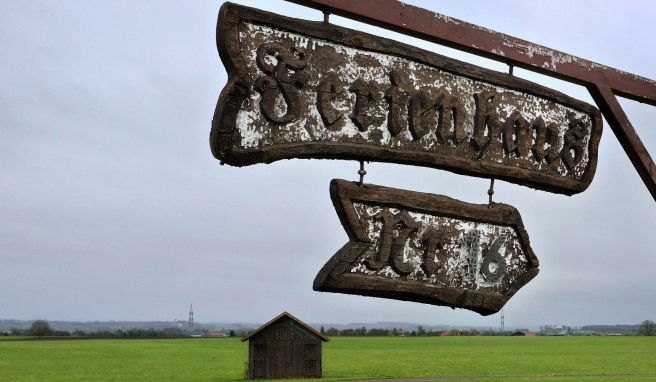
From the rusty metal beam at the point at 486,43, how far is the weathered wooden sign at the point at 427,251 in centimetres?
94

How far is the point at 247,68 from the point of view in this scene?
339cm

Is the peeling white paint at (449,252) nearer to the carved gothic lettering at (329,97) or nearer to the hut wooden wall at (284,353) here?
the carved gothic lettering at (329,97)

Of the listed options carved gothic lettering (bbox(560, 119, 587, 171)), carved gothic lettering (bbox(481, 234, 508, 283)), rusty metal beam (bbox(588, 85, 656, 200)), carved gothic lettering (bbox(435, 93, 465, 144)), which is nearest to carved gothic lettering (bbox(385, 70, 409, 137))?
carved gothic lettering (bbox(435, 93, 465, 144))

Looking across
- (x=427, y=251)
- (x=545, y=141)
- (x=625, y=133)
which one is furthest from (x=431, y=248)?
(x=625, y=133)

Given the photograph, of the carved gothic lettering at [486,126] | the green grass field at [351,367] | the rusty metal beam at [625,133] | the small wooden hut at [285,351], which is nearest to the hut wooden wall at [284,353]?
the small wooden hut at [285,351]

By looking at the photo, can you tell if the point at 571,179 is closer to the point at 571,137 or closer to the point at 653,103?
the point at 571,137

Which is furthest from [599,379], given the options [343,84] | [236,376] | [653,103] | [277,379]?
[343,84]

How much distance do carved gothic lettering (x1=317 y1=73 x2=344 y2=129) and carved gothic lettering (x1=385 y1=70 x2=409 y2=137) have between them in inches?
11.9

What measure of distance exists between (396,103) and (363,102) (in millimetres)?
208

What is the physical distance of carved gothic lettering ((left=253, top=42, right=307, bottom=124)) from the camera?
11.3 ft

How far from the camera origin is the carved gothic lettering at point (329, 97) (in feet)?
11.8

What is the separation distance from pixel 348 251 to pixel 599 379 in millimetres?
32335

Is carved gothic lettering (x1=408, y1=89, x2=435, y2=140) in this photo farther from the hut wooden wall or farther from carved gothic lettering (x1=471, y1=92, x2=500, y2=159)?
the hut wooden wall

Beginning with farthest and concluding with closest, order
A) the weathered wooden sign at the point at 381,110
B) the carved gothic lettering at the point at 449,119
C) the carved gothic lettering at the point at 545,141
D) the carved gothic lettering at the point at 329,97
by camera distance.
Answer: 1. the carved gothic lettering at the point at 545,141
2. the carved gothic lettering at the point at 449,119
3. the carved gothic lettering at the point at 329,97
4. the weathered wooden sign at the point at 381,110
